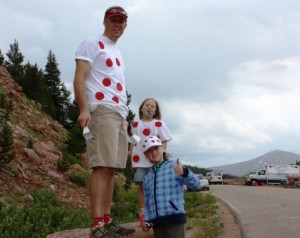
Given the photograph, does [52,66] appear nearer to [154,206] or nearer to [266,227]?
[266,227]

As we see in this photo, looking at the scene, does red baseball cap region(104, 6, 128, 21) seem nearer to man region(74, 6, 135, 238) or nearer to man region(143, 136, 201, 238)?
man region(74, 6, 135, 238)

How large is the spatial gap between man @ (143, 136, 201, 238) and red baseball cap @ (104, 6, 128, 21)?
1.41 metres

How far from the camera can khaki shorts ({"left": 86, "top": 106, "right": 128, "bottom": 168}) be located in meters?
3.94

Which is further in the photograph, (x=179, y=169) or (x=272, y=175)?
(x=272, y=175)

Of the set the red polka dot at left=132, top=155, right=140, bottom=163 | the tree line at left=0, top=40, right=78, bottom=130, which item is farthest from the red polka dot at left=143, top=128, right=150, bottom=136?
the tree line at left=0, top=40, right=78, bottom=130

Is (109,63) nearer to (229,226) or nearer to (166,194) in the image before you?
(166,194)

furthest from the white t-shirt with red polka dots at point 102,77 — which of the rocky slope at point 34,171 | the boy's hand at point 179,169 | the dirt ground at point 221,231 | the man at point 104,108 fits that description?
the rocky slope at point 34,171

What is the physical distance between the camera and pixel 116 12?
171 inches

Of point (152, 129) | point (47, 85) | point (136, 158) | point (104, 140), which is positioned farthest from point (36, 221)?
point (47, 85)

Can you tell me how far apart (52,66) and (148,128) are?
3662 cm

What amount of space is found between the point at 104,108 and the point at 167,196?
3.52ft

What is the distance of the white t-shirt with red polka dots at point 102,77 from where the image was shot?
4.14 m

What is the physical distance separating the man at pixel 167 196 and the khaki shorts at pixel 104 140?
0.37m

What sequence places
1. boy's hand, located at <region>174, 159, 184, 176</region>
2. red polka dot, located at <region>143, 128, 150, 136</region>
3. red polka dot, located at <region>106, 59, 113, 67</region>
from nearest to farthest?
boy's hand, located at <region>174, 159, 184, 176</region> < red polka dot, located at <region>106, 59, 113, 67</region> < red polka dot, located at <region>143, 128, 150, 136</region>
